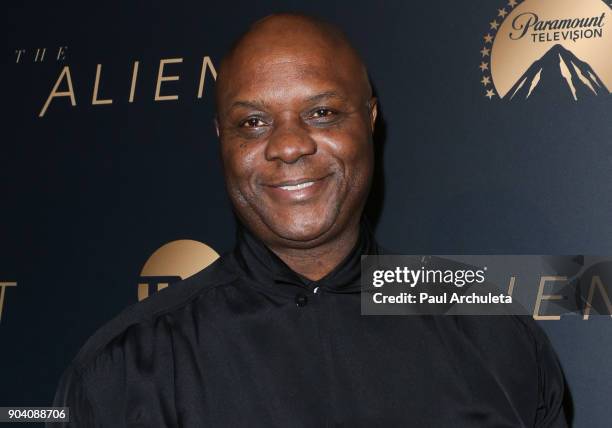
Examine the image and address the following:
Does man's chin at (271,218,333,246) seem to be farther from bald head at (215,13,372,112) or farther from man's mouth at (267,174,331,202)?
bald head at (215,13,372,112)

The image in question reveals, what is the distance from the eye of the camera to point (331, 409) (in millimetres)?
1033

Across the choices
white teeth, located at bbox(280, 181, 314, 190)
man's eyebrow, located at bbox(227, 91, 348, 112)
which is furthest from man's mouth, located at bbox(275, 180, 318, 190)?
man's eyebrow, located at bbox(227, 91, 348, 112)

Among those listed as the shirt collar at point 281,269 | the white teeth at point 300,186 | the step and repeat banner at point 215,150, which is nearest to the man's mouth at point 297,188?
the white teeth at point 300,186

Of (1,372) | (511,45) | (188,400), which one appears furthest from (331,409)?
(1,372)

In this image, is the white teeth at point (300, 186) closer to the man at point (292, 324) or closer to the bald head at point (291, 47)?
the man at point (292, 324)

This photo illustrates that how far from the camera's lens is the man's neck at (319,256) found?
1.12 m

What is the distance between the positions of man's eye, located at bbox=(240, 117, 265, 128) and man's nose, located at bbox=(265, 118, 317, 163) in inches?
1.3

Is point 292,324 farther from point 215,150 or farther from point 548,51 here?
point 548,51

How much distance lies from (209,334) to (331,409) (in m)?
0.19

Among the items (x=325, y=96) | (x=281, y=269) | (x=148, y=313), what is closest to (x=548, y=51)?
(x=325, y=96)

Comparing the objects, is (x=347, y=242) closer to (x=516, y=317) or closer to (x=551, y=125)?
(x=516, y=317)

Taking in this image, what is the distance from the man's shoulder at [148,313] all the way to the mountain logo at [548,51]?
611mm

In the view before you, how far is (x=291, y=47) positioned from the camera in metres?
1.06

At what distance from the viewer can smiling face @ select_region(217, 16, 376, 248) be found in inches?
40.6
